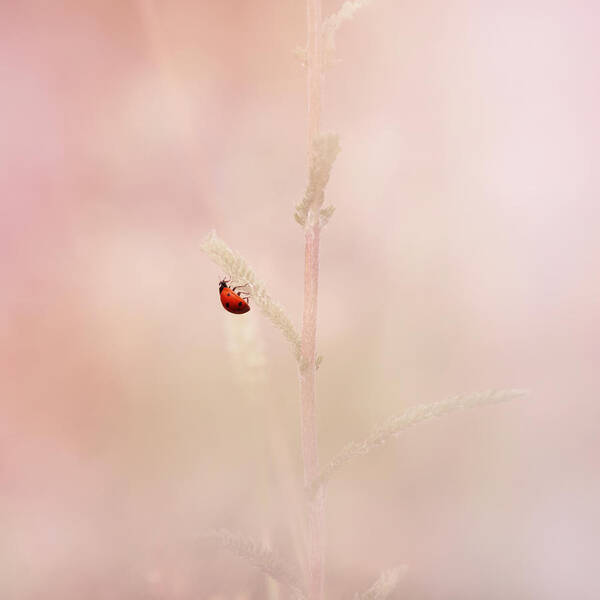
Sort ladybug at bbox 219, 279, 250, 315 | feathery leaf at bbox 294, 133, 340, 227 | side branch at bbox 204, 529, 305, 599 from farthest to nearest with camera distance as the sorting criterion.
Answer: ladybug at bbox 219, 279, 250, 315
side branch at bbox 204, 529, 305, 599
feathery leaf at bbox 294, 133, 340, 227

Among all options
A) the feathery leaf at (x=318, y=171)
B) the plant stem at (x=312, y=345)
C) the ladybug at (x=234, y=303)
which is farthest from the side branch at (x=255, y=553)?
the ladybug at (x=234, y=303)

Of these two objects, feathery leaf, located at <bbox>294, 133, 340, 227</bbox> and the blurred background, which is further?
the blurred background

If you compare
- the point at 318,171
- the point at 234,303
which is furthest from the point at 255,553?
the point at 234,303

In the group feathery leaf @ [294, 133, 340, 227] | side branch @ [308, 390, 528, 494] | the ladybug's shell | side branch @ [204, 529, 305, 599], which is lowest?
side branch @ [204, 529, 305, 599]

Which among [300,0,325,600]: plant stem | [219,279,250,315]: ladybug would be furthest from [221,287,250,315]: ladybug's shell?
[300,0,325,600]: plant stem

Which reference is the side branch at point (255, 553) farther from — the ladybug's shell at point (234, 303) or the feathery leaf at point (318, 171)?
the ladybug's shell at point (234, 303)

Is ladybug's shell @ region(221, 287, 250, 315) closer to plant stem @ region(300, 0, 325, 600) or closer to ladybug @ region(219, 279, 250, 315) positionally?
ladybug @ region(219, 279, 250, 315)

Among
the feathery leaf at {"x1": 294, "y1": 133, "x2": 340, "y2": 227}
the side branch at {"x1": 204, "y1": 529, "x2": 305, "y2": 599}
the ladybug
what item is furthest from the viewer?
the ladybug

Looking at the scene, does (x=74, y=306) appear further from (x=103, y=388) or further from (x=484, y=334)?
(x=484, y=334)
